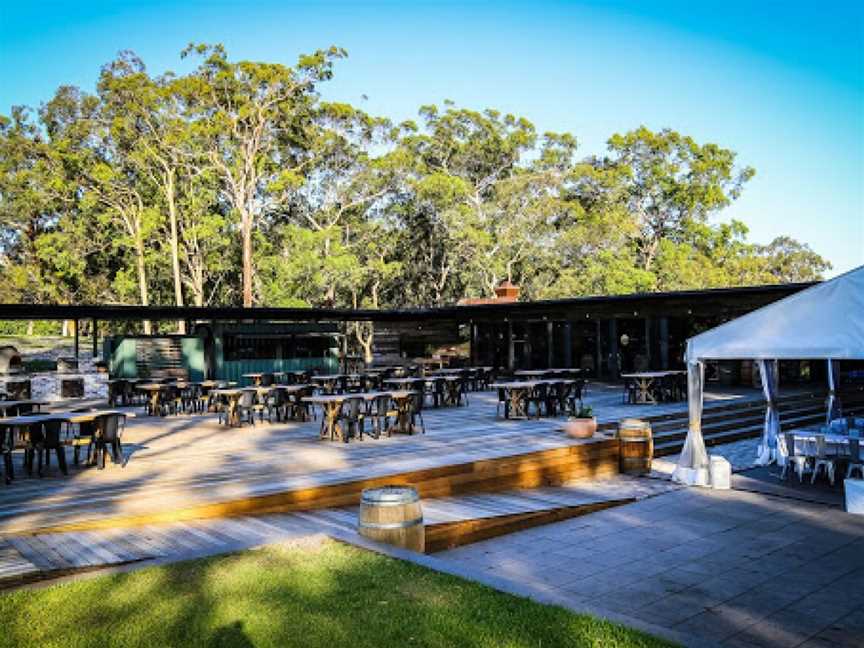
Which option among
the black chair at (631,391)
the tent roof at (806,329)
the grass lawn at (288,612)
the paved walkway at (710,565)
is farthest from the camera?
the black chair at (631,391)

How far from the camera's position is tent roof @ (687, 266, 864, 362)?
25.0 ft

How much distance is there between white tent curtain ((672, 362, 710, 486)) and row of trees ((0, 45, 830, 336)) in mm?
23239

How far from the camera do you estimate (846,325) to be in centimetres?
766

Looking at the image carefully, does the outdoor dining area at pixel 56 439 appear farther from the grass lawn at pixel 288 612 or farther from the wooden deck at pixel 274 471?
the grass lawn at pixel 288 612

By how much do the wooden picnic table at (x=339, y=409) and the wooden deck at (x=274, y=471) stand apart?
0.29 m

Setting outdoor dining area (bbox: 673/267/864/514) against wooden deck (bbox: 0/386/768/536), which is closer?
wooden deck (bbox: 0/386/768/536)

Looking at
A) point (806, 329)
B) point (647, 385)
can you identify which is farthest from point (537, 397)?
point (806, 329)

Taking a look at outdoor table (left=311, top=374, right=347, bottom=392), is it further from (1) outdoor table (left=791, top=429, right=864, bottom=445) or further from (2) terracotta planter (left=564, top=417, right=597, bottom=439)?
(1) outdoor table (left=791, top=429, right=864, bottom=445)

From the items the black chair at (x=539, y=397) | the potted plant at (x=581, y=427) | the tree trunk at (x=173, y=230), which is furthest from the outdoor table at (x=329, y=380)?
the tree trunk at (x=173, y=230)

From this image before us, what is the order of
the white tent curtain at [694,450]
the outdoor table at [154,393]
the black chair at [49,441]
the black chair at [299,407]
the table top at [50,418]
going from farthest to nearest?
the outdoor table at [154,393], the black chair at [299,407], the white tent curtain at [694,450], the black chair at [49,441], the table top at [50,418]

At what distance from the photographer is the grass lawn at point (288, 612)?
3.74 m

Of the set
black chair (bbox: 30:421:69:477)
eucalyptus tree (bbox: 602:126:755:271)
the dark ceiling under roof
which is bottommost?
black chair (bbox: 30:421:69:477)

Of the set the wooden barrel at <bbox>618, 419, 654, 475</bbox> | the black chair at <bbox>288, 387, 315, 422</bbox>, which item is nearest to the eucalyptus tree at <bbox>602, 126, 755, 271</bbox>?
the black chair at <bbox>288, 387, 315, 422</bbox>

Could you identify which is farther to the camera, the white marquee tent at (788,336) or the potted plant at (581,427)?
the potted plant at (581,427)
